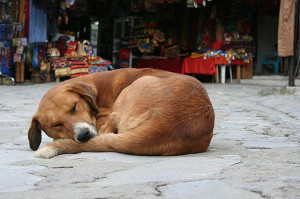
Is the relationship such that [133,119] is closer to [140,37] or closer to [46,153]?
[46,153]

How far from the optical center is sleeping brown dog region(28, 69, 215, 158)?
284 centimetres

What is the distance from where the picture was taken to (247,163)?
2.62m

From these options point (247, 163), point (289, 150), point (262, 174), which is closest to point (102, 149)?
point (247, 163)

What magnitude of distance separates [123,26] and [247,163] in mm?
14662

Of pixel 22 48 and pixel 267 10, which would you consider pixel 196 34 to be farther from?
pixel 22 48

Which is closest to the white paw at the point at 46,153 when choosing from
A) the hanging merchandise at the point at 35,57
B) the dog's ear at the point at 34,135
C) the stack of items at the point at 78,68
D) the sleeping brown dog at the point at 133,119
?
the sleeping brown dog at the point at 133,119

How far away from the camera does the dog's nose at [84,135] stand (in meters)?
2.98

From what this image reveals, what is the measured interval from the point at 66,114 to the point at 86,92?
0.80ft

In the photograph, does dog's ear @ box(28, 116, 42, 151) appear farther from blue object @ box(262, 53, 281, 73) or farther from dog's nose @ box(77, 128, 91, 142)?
blue object @ box(262, 53, 281, 73)

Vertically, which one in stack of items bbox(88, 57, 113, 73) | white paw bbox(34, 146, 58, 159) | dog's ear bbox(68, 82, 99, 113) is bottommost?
white paw bbox(34, 146, 58, 159)

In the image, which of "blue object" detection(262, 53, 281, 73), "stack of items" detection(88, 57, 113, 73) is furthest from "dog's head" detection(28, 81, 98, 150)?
"blue object" detection(262, 53, 281, 73)

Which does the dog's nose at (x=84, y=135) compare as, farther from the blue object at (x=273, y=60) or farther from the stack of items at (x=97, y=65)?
the blue object at (x=273, y=60)

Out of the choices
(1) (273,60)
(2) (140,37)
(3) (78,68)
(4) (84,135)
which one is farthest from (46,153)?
(1) (273,60)

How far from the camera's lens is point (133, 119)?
116 inches
